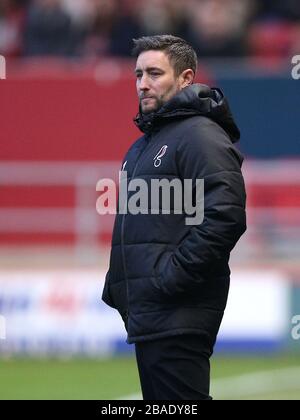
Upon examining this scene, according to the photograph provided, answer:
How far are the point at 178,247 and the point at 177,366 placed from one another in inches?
21.3

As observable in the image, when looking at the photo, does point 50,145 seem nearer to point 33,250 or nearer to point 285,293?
point 33,250

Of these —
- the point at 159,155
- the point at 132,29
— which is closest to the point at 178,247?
the point at 159,155

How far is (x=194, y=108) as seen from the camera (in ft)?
19.9

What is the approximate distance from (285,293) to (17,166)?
11.0 feet

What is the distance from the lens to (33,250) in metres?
14.1

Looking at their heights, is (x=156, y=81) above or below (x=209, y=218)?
above

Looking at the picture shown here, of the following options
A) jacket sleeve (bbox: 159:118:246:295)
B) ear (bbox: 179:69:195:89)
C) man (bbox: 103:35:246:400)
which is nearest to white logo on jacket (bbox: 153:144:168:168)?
man (bbox: 103:35:246:400)

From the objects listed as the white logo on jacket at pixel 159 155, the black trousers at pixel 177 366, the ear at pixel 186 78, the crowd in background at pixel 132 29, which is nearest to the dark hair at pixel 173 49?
the ear at pixel 186 78

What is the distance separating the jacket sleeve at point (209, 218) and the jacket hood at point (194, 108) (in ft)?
0.62

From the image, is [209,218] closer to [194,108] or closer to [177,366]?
[194,108]

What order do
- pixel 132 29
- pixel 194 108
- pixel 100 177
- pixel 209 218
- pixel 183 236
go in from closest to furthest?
1. pixel 209 218
2. pixel 183 236
3. pixel 194 108
4. pixel 100 177
5. pixel 132 29

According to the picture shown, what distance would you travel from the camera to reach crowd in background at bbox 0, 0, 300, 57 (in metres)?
15.1

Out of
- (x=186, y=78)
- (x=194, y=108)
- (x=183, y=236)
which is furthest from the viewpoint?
(x=186, y=78)

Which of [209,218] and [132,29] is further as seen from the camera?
[132,29]
